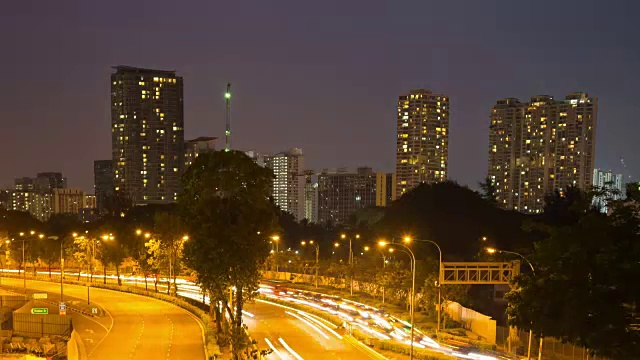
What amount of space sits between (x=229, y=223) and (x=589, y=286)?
1964 cm

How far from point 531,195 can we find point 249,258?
6320 inches

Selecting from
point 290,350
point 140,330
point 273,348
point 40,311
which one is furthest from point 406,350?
point 40,311

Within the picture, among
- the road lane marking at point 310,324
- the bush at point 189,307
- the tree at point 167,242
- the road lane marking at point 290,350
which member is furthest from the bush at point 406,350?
the tree at point 167,242

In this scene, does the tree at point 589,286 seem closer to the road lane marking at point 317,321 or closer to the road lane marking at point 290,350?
the road lane marking at point 290,350

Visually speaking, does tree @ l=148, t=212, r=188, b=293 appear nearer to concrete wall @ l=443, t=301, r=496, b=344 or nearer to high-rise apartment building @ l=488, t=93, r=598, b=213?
concrete wall @ l=443, t=301, r=496, b=344

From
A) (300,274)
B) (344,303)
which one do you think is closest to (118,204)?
(300,274)

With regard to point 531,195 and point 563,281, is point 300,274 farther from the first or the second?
point 531,195

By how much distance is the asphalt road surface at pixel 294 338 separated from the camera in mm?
38062

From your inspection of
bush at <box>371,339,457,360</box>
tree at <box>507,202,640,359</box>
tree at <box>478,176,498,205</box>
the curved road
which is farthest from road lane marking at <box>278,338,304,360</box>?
tree at <box>478,176,498,205</box>

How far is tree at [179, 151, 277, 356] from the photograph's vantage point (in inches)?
1310

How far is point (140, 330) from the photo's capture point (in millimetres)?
46844

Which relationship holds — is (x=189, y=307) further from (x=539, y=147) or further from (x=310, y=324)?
(x=539, y=147)

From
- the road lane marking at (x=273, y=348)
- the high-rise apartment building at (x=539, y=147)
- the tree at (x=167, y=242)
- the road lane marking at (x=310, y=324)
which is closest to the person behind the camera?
the road lane marking at (x=273, y=348)

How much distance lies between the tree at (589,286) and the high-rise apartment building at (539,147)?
14540 cm
